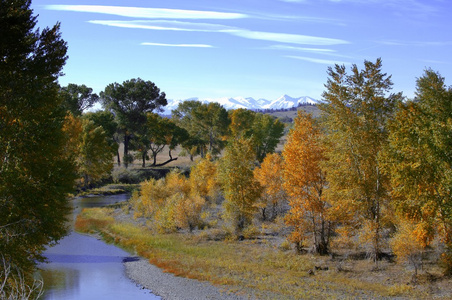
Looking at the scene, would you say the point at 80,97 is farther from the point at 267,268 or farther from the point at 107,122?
the point at 267,268

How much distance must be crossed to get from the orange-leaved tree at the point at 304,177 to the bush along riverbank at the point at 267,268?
3.30 m

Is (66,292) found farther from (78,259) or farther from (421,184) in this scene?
(421,184)

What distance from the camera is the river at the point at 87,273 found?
29125 millimetres

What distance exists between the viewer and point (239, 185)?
44438 mm

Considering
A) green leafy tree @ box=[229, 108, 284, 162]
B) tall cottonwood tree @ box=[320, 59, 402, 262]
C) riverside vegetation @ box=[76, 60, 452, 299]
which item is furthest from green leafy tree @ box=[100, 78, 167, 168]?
tall cottonwood tree @ box=[320, 59, 402, 262]

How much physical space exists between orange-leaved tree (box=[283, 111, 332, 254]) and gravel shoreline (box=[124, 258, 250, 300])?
31.6 feet

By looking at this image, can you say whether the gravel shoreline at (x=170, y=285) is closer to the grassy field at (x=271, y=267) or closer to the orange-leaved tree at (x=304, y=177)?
the grassy field at (x=271, y=267)

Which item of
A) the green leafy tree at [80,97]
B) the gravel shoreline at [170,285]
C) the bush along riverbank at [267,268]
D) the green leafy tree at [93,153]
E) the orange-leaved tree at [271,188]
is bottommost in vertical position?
the gravel shoreline at [170,285]

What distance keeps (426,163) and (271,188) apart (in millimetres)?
26271

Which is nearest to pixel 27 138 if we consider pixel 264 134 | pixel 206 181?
pixel 206 181

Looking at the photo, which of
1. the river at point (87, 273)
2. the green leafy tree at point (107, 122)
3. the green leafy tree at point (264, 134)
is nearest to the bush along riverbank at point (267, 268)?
the river at point (87, 273)

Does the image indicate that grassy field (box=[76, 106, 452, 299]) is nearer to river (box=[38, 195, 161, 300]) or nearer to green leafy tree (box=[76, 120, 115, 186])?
river (box=[38, 195, 161, 300])

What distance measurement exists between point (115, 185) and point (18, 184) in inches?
2768

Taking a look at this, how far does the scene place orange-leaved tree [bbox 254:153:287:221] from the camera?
50969mm
